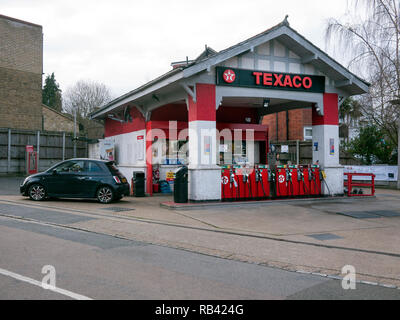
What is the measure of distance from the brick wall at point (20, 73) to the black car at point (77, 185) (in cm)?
2099

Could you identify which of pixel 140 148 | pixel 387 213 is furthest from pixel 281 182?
pixel 140 148

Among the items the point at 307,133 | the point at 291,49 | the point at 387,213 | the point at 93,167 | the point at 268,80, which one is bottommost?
the point at 387,213

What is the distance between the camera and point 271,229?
31.0ft

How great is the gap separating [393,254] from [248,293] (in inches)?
142

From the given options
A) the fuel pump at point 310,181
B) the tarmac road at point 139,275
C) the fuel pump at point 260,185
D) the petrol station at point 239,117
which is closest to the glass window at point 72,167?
the petrol station at point 239,117

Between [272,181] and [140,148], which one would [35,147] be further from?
[272,181]

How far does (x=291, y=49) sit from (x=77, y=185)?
9.14 metres

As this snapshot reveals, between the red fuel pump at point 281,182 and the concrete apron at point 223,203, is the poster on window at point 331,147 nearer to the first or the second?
the concrete apron at point 223,203

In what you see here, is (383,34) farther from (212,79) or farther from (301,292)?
(301,292)

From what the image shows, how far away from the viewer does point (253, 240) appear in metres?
8.25

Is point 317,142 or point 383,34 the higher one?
point 383,34

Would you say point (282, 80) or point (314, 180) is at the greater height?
point (282, 80)

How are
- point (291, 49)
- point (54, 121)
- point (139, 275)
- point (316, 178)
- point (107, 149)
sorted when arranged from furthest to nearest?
point (54, 121)
point (107, 149)
point (316, 178)
point (291, 49)
point (139, 275)
